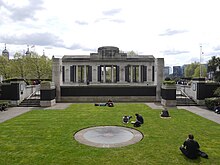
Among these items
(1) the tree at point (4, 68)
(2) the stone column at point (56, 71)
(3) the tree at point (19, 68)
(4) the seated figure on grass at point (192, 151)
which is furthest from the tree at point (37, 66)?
(4) the seated figure on grass at point (192, 151)

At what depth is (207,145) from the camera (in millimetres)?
13633

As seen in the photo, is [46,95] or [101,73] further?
[101,73]

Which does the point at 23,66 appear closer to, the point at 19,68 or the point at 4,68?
the point at 19,68

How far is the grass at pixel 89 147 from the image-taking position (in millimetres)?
11330

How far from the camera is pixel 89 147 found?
13289 millimetres

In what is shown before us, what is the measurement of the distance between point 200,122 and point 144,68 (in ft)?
134

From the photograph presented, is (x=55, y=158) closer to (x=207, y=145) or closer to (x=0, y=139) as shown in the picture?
(x=0, y=139)

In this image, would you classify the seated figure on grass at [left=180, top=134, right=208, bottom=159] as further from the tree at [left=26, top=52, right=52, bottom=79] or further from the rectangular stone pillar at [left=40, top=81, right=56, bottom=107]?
the tree at [left=26, top=52, right=52, bottom=79]

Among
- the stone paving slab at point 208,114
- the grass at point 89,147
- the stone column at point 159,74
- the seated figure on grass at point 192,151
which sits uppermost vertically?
the stone column at point 159,74

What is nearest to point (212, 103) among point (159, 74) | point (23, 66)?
point (159, 74)

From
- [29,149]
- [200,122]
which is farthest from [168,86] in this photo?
[29,149]

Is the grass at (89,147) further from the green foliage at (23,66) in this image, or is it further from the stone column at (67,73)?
the green foliage at (23,66)

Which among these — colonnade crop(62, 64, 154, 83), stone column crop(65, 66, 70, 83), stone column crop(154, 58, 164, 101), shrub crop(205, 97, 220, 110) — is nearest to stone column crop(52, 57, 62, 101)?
stone column crop(154, 58, 164, 101)

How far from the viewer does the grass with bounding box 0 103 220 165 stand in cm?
1133
